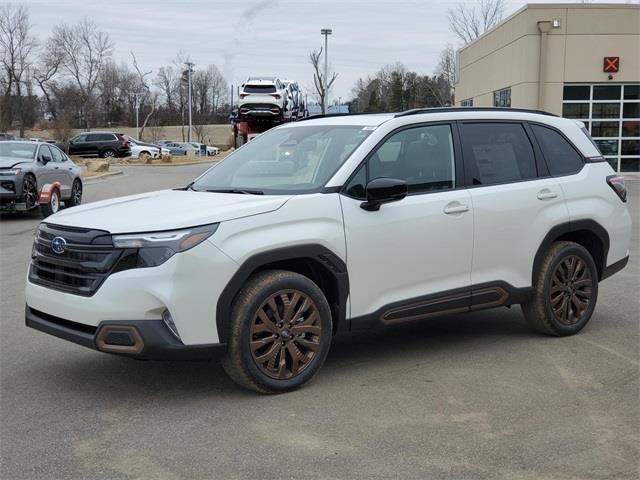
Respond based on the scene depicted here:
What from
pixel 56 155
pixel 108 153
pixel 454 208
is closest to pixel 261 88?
pixel 108 153

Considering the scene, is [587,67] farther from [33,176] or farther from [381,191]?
[381,191]

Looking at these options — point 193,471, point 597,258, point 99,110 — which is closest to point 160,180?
point 597,258

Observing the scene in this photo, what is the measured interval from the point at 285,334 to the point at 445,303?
4.57ft

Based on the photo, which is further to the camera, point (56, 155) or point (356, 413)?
point (56, 155)

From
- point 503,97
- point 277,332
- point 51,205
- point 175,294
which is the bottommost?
point 51,205

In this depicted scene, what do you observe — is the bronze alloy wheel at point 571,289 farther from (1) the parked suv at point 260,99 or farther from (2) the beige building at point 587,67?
(1) the parked suv at point 260,99

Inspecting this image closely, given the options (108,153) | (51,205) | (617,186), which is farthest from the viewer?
(108,153)

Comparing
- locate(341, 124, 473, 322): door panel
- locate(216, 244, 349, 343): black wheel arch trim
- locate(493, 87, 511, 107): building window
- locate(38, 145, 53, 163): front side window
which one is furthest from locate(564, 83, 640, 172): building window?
locate(216, 244, 349, 343): black wheel arch trim

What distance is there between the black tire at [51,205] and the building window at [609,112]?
19646mm

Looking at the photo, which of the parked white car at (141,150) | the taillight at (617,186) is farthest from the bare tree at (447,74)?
the taillight at (617,186)

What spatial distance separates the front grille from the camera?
4.59 m

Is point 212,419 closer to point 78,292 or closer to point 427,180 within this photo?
point 78,292

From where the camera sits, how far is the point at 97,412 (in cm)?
469

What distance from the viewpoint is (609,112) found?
95.9 feet
